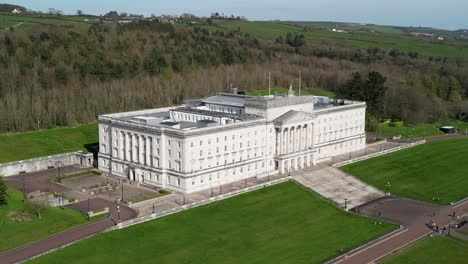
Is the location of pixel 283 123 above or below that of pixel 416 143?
above

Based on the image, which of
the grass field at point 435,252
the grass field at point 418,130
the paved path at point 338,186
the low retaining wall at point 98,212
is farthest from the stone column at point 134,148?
the grass field at point 418,130

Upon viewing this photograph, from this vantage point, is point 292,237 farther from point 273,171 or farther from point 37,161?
point 37,161

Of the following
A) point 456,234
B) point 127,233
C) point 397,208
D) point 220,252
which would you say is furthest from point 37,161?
point 456,234

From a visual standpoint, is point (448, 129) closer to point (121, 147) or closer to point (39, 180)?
point (121, 147)

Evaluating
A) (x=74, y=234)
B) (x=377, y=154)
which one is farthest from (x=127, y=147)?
(x=377, y=154)

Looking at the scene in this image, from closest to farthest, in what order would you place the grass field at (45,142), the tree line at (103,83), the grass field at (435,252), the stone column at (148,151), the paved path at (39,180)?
the grass field at (435,252) < the paved path at (39,180) < the stone column at (148,151) < the grass field at (45,142) < the tree line at (103,83)

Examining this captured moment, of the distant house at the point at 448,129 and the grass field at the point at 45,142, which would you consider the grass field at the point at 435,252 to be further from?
the distant house at the point at 448,129

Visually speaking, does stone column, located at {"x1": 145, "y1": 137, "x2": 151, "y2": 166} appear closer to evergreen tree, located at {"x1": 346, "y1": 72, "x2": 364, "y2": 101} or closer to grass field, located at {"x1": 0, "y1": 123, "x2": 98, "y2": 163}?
grass field, located at {"x1": 0, "y1": 123, "x2": 98, "y2": 163}
